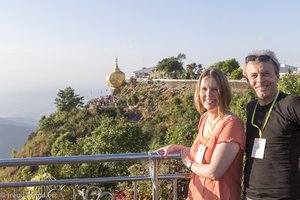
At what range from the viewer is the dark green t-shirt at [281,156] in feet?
7.34

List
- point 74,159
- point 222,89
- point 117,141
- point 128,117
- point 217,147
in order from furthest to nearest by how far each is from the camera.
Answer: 1. point 128,117
2. point 117,141
3. point 74,159
4. point 222,89
5. point 217,147

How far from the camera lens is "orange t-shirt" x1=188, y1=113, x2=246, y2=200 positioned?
92.9 inches

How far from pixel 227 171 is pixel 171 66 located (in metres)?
44.5

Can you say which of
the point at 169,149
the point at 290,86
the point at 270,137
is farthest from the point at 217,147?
the point at 290,86

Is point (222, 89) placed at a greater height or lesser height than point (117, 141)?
greater

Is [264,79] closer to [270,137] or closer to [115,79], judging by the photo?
[270,137]

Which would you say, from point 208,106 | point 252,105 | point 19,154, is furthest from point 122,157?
point 19,154

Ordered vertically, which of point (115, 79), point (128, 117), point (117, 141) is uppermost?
point (115, 79)

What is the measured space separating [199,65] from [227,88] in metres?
38.5

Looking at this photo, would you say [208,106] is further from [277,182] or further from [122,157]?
[122,157]

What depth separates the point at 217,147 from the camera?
7.71 feet

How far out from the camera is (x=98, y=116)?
35.0m

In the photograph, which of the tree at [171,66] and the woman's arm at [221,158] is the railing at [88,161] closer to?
the woman's arm at [221,158]

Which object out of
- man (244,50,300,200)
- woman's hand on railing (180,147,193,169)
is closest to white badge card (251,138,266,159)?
man (244,50,300,200)
